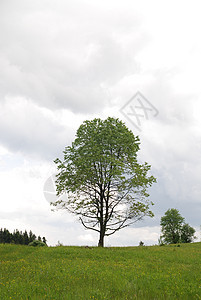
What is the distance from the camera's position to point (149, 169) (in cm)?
3036

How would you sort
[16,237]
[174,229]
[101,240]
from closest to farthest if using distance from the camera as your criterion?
[101,240] → [174,229] → [16,237]

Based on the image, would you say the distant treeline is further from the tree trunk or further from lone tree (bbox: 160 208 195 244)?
the tree trunk

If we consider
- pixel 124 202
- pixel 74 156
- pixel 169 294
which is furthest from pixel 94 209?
pixel 169 294

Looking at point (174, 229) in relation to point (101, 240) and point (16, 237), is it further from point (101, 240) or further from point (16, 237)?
point (16, 237)

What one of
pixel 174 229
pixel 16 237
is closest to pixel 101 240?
pixel 174 229

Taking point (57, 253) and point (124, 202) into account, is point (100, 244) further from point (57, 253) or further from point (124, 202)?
point (57, 253)

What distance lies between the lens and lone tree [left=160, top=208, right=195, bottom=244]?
74500 millimetres

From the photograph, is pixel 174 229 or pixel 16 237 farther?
pixel 16 237

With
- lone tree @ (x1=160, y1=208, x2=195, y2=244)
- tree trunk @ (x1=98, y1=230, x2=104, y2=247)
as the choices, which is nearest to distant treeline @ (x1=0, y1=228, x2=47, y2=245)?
lone tree @ (x1=160, y1=208, x2=195, y2=244)

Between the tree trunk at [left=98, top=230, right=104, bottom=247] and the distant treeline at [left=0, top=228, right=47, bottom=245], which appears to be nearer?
the tree trunk at [left=98, top=230, right=104, bottom=247]

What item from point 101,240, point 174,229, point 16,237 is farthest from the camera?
point 16,237

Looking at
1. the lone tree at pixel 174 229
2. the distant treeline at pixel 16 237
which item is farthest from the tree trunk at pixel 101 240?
the distant treeline at pixel 16 237

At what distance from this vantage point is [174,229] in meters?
74.9

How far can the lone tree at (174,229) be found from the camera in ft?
244
